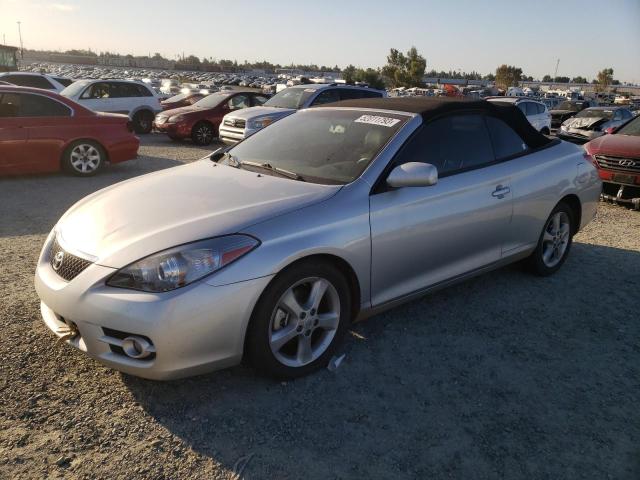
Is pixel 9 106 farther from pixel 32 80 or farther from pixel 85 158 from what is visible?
pixel 32 80

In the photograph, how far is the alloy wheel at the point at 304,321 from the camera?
2.98 m

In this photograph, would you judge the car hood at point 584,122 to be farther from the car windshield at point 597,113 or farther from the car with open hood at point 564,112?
the car with open hood at point 564,112

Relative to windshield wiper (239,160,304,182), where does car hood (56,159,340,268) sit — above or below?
below

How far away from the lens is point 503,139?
436cm

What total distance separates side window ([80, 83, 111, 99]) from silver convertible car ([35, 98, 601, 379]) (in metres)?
11.8

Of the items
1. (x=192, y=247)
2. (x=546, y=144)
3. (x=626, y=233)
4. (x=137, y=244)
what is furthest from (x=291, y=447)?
(x=626, y=233)

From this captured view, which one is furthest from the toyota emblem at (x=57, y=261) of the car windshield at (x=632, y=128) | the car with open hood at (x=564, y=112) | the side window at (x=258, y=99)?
the car with open hood at (x=564, y=112)

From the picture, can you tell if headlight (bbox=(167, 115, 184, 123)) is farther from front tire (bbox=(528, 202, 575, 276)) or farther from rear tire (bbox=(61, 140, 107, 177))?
front tire (bbox=(528, 202, 575, 276))

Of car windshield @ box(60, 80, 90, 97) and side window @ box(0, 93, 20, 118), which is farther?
car windshield @ box(60, 80, 90, 97)

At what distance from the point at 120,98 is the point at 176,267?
1395cm

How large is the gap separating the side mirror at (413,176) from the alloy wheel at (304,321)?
767 mm

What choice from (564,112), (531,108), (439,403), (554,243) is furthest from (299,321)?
(564,112)

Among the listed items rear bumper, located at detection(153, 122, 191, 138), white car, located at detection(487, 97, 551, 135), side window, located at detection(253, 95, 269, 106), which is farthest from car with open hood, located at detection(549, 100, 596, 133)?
rear bumper, located at detection(153, 122, 191, 138)

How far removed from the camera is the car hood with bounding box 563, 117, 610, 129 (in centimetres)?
1662
